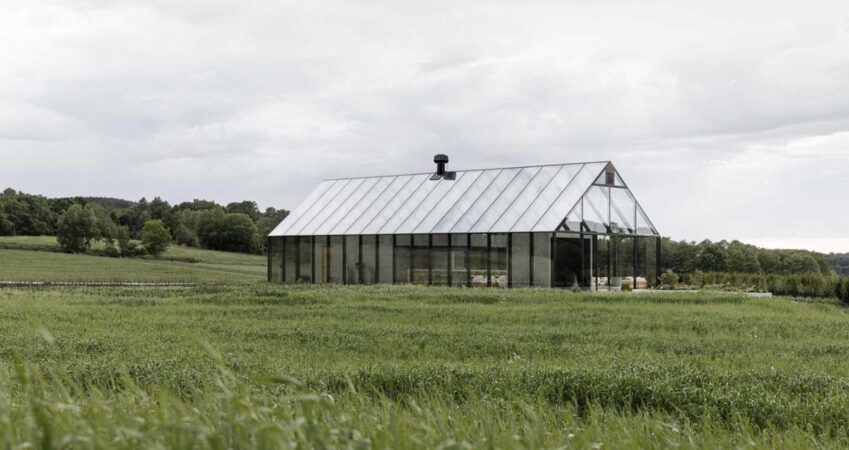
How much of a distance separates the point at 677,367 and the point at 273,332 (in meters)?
6.80

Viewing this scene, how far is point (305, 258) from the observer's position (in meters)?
37.6

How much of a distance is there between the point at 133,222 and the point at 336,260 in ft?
217

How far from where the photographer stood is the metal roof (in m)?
31.9

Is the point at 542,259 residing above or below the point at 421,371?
above

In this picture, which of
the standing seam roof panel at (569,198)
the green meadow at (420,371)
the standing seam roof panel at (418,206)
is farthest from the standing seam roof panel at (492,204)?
the green meadow at (420,371)

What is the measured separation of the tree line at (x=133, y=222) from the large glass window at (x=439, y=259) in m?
40.5

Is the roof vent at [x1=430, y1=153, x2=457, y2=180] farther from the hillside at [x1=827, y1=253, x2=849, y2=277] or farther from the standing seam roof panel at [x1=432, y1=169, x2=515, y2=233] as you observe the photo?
the hillside at [x1=827, y1=253, x2=849, y2=277]

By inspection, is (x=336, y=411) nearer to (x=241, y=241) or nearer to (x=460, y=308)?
(x=460, y=308)

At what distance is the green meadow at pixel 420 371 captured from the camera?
371 cm

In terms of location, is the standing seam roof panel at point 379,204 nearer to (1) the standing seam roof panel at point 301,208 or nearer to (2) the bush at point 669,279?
(1) the standing seam roof panel at point 301,208

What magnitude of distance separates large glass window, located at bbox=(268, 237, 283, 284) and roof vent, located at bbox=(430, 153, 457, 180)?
7.16 meters

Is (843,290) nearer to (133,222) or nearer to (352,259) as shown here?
(352,259)

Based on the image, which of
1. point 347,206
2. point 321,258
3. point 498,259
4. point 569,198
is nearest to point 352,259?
point 321,258

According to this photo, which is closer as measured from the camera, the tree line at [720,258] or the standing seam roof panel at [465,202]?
the standing seam roof panel at [465,202]
